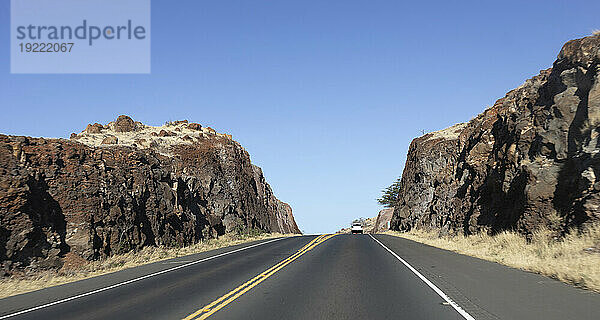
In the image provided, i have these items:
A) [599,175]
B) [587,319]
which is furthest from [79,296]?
[599,175]

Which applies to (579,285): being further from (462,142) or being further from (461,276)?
(462,142)

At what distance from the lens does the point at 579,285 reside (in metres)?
11.6

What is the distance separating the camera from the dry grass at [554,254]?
12281mm

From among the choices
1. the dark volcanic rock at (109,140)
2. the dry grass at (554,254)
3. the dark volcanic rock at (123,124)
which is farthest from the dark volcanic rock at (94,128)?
the dry grass at (554,254)

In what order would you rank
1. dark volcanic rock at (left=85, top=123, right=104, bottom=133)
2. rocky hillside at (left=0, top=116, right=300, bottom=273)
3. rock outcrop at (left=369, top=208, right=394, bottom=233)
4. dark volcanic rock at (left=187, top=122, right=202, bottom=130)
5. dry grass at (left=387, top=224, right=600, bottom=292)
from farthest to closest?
1. rock outcrop at (left=369, top=208, right=394, bottom=233)
2. dark volcanic rock at (left=187, top=122, right=202, bottom=130)
3. dark volcanic rock at (left=85, top=123, right=104, bottom=133)
4. rocky hillside at (left=0, top=116, right=300, bottom=273)
5. dry grass at (left=387, top=224, right=600, bottom=292)

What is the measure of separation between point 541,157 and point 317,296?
17342 mm

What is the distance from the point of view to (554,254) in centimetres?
1631

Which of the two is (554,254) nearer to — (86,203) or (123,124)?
(86,203)

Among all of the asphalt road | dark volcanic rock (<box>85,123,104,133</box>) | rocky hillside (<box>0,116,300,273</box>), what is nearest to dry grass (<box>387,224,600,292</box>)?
the asphalt road

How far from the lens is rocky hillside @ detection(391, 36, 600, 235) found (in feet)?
64.6

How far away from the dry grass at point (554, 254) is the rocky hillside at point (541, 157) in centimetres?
89

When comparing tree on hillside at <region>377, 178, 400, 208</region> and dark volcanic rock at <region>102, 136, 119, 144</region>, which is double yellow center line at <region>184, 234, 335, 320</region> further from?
tree on hillside at <region>377, 178, 400, 208</region>

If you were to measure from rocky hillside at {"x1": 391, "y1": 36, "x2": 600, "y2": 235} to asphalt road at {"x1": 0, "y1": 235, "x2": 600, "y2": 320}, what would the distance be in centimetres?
641

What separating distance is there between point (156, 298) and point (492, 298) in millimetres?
7497
